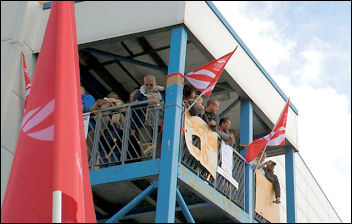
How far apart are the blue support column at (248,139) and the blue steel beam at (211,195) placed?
0.24 metres

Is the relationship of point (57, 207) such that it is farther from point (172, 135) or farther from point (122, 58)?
point (122, 58)

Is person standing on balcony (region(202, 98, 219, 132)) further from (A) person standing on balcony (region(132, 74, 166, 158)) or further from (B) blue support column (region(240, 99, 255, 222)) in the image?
(B) blue support column (region(240, 99, 255, 222))

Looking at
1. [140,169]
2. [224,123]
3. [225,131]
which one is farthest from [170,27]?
[140,169]

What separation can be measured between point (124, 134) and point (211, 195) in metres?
1.88

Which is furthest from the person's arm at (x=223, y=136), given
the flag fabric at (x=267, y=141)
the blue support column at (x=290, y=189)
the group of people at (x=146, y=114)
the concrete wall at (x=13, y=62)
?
the concrete wall at (x=13, y=62)

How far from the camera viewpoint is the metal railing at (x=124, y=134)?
38.4 ft

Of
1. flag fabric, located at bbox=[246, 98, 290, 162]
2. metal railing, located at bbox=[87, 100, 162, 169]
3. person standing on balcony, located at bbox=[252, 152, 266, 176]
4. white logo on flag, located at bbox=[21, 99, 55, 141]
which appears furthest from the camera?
person standing on balcony, located at bbox=[252, 152, 266, 176]

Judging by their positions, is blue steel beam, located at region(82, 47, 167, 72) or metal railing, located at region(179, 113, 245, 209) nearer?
metal railing, located at region(179, 113, 245, 209)

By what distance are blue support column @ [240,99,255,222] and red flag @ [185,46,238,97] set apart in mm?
2385

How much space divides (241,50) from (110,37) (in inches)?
122

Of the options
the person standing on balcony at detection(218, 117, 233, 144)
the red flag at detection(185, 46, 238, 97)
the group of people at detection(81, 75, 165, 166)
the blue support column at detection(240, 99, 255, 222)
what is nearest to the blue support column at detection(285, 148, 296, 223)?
the blue support column at detection(240, 99, 255, 222)

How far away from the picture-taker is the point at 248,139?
14031 mm

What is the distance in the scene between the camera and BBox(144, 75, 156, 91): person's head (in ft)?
39.7

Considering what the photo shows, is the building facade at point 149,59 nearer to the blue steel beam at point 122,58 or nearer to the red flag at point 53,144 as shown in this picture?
the blue steel beam at point 122,58
